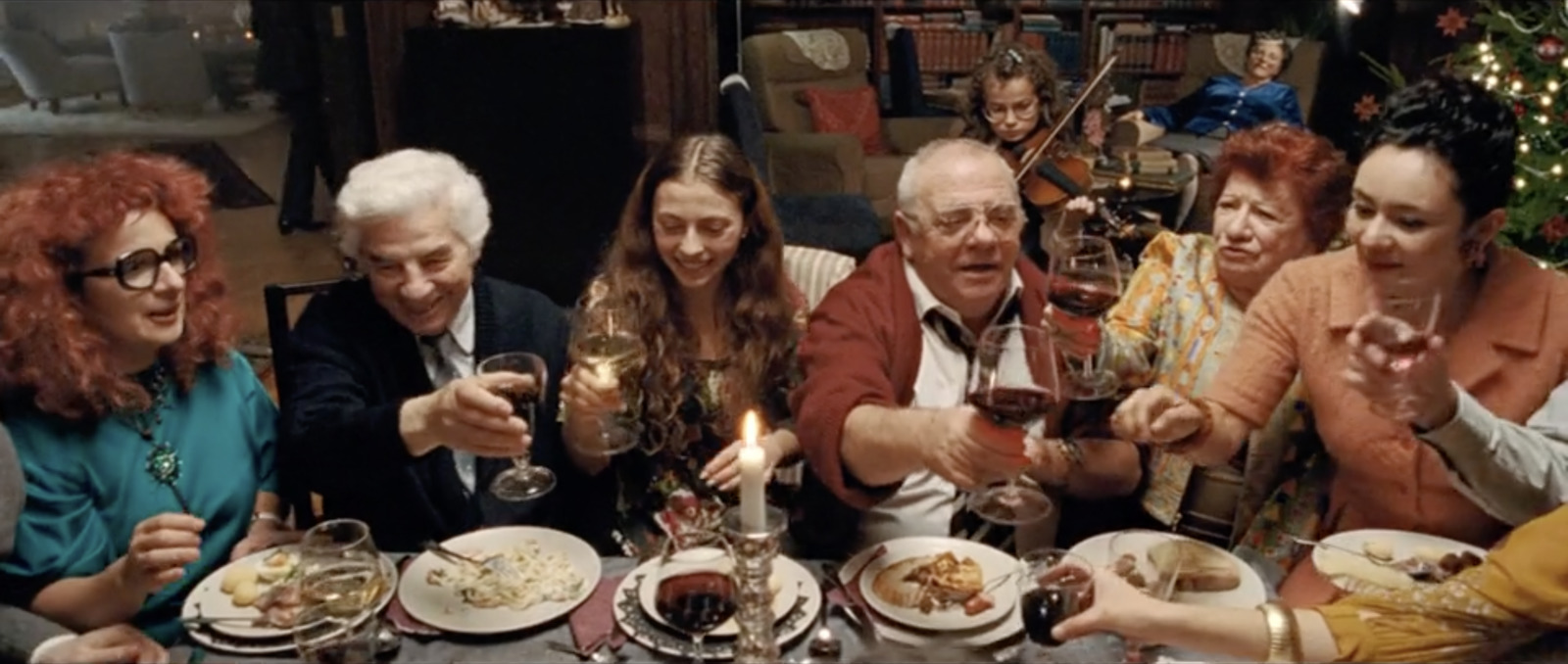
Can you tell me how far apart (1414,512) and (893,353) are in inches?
32.0

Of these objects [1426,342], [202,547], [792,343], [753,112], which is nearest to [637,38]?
[753,112]

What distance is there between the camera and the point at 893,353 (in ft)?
6.57

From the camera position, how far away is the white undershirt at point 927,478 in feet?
6.75

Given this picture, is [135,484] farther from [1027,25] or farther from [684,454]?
[1027,25]

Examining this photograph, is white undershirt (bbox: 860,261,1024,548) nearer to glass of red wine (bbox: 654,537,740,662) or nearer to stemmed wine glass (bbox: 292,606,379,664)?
glass of red wine (bbox: 654,537,740,662)

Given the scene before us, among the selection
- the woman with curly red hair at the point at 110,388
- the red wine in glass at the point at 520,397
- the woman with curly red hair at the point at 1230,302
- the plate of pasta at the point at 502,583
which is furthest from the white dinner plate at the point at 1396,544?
the woman with curly red hair at the point at 110,388

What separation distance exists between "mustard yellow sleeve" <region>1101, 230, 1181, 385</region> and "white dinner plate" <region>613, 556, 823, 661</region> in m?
0.82

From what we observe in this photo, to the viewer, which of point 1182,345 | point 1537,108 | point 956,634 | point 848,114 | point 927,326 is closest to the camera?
point 956,634

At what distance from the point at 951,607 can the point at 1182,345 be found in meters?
0.87

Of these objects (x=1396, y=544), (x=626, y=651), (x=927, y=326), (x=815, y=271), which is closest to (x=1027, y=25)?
(x=815, y=271)

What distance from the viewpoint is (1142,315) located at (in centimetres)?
224

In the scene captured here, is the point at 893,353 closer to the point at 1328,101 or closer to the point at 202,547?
the point at 202,547

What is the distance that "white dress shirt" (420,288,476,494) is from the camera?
2055mm

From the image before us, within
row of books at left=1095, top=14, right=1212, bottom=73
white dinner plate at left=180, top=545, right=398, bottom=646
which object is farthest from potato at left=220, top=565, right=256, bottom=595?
row of books at left=1095, top=14, right=1212, bottom=73
